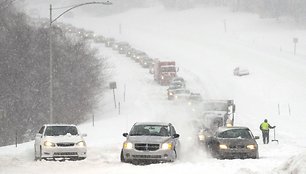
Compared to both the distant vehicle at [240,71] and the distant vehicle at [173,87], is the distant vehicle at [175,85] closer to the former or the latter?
the distant vehicle at [173,87]

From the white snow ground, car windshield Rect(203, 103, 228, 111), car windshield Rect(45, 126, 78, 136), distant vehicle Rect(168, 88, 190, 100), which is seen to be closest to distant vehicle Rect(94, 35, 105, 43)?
the white snow ground

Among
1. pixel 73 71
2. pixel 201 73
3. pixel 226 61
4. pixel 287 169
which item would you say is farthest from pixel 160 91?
pixel 287 169

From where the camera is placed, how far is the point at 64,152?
2286 centimetres

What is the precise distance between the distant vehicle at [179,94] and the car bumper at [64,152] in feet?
106

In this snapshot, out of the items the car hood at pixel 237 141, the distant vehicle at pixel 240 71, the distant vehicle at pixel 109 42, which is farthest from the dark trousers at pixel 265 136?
the distant vehicle at pixel 109 42

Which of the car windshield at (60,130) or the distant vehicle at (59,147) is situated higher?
the car windshield at (60,130)

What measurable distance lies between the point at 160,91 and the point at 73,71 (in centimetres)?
1078

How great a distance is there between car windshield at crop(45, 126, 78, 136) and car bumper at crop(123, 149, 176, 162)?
4.19 m

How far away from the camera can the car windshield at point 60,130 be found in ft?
79.8

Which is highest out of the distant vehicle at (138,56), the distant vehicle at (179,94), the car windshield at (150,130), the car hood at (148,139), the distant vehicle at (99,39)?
the distant vehicle at (99,39)

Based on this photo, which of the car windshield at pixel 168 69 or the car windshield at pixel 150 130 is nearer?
the car windshield at pixel 150 130

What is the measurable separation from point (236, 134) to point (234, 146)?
3.83 feet

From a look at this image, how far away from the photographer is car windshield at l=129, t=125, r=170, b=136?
73.2 ft

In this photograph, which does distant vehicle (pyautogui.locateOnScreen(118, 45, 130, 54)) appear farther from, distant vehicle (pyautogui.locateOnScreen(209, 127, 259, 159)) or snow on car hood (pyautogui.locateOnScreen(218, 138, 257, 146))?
snow on car hood (pyautogui.locateOnScreen(218, 138, 257, 146))
